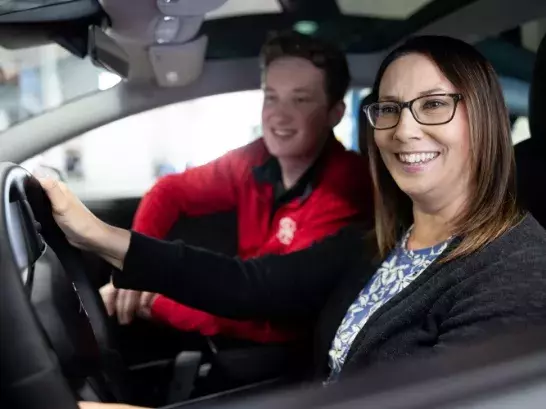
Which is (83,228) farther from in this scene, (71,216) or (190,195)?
(190,195)

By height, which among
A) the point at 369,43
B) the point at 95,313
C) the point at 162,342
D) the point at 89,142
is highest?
the point at 369,43

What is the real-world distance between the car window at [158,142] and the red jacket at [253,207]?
3cm

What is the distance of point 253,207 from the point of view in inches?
70.8

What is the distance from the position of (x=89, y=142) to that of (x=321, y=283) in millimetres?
633

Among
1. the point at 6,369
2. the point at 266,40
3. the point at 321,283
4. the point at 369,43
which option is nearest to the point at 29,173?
the point at 6,369

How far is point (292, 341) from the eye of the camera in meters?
1.70

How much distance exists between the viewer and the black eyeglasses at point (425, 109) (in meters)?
1.24

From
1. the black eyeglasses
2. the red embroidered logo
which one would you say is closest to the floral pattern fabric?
the black eyeglasses

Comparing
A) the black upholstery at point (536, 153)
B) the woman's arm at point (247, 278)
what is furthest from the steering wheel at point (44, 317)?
the black upholstery at point (536, 153)

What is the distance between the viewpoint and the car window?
165 centimetres

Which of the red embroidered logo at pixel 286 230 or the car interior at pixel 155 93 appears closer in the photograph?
the car interior at pixel 155 93

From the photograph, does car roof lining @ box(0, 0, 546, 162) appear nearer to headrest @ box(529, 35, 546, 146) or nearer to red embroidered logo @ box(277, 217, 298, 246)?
headrest @ box(529, 35, 546, 146)

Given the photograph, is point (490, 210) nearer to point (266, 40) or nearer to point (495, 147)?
point (495, 147)

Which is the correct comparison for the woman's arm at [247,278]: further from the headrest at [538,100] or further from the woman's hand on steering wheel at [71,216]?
the headrest at [538,100]
